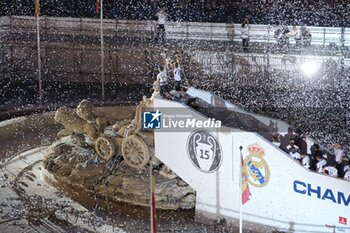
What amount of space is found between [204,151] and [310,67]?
14009mm

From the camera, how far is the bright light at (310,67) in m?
25.9

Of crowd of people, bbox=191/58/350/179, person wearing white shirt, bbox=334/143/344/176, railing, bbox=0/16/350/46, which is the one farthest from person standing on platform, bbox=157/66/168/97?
railing, bbox=0/16/350/46

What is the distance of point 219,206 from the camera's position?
13.2m

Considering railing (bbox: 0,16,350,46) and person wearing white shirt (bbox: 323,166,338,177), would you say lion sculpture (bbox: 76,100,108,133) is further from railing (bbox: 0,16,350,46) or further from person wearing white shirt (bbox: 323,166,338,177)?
railing (bbox: 0,16,350,46)

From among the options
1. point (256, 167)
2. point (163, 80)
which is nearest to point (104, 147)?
point (163, 80)

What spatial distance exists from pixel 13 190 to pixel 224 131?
5.57m

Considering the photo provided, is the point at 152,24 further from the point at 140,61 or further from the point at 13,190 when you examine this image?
the point at 13,190

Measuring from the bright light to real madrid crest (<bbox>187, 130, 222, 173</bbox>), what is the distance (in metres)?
13.9

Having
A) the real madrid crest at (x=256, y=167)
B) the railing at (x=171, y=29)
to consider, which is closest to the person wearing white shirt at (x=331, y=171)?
the real madrid crest at (x=256, y=167)

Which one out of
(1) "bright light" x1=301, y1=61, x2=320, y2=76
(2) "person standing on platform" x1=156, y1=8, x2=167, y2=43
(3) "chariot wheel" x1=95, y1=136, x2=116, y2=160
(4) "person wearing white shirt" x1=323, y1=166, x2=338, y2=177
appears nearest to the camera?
(4) "person wearing white shirt" x1=323, y1=166, x2=338, y2=177

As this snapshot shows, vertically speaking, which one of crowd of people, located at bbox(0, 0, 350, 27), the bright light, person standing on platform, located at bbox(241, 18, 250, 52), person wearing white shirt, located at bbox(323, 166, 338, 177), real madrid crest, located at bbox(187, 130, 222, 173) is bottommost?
person wearing white shirt, located at bbox(323, 166, 338, 177)

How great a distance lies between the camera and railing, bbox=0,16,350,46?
28.1 meters

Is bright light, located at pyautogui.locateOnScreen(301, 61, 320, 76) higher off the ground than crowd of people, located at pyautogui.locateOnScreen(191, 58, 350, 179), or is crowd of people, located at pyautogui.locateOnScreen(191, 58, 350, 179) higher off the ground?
bright light, located at pyautogui.locateOnScreen(301, 61, 320, 76)

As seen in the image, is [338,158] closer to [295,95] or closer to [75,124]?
[75,124]
